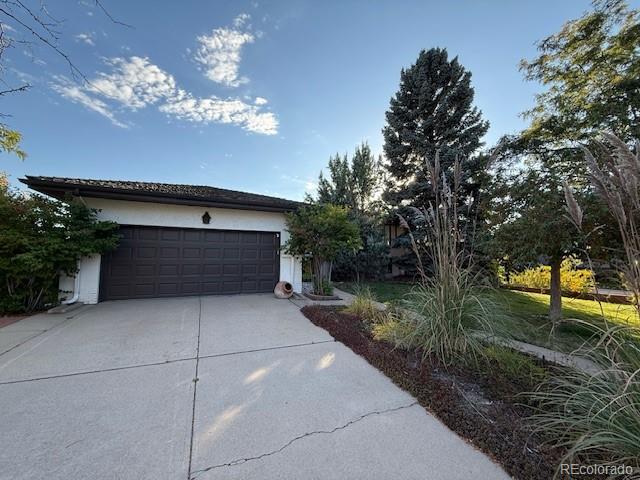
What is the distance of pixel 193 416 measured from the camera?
6.46 feet

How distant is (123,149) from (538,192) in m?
10.4

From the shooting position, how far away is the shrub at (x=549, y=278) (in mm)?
6951

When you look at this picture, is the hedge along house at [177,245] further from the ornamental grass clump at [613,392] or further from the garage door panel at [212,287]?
the ornamental grass clump at [613,392]

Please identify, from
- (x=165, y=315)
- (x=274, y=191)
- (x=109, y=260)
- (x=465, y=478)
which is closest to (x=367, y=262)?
(x=274, y=191)

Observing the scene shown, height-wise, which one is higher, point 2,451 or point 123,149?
point 123,149

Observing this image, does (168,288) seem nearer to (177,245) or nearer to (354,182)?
(177,245)

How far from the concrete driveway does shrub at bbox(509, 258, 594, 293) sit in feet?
19.3

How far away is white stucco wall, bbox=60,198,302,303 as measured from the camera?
5727 mm

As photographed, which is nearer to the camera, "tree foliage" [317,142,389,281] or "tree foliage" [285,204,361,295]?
"tree foliage" [285,204,361,295]

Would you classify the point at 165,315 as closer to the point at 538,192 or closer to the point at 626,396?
the point at 626,396

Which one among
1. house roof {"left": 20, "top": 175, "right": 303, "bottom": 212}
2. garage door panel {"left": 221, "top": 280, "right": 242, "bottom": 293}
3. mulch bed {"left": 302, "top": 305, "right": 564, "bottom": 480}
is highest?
house roof {"left": 20, "top": 175, "right": 303, "bottom": 212}

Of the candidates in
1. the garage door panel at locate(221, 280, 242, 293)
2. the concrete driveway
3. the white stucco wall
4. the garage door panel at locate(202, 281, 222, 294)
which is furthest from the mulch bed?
the garage door panel at locate(202, 281, 222, 294)

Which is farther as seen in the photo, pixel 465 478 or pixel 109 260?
pixel 109 260

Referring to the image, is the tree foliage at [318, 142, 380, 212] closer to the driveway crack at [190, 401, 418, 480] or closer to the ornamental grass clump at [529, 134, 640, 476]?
the driveway crack at [190, 401, 418, 480]
